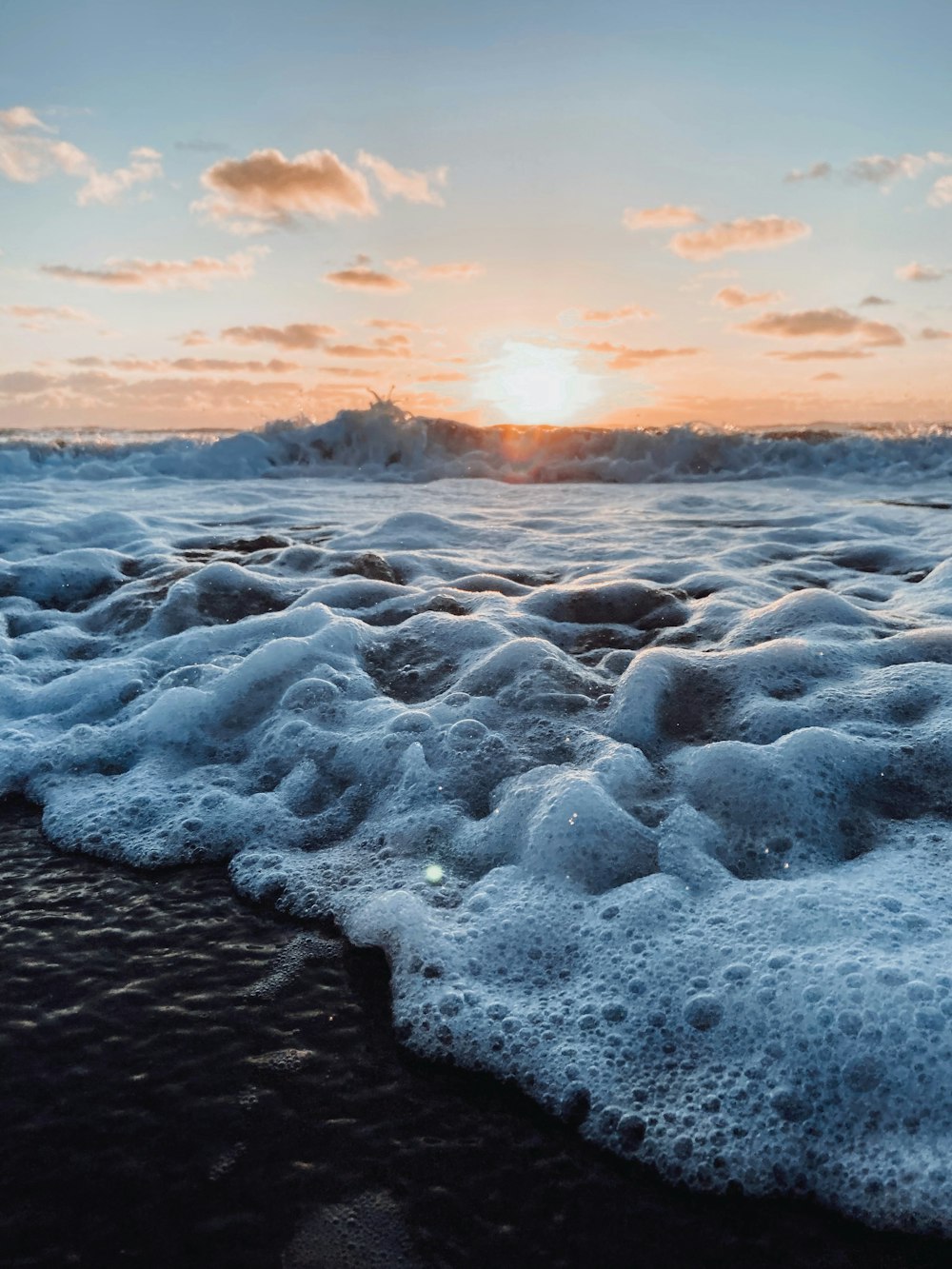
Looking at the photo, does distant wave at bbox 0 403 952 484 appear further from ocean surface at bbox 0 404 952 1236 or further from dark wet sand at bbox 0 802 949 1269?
dark wet sand at bbox 0 802 949 1269

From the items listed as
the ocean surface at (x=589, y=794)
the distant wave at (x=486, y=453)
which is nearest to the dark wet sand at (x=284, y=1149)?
the ocean surface at (x=589, y=794)

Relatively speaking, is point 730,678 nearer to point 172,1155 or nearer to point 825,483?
point 172,1155

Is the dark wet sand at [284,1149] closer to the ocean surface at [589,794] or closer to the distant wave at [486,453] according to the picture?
the ocean surface at [589,794]

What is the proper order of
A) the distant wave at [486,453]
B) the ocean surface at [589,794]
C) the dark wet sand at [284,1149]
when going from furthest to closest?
1. the distant wave at [486,453]
2. the ocean surface at [589,794]
3. the dark wet sand at [284,1149]

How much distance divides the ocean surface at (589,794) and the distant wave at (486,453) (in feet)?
26.3

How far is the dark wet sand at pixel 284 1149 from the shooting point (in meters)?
1.34

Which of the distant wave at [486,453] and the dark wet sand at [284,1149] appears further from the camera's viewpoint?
the distant wave at [486,453]

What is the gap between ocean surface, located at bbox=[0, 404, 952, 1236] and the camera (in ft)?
5.50

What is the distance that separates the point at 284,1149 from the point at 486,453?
1475cm

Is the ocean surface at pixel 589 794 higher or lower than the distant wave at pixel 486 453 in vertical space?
lower

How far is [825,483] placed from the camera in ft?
40.1

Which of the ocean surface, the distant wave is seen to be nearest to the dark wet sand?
the ocean surface

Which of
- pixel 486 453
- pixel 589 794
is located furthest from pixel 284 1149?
pixel 486 453

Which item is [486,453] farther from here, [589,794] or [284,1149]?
[284,1149]
